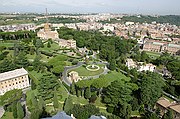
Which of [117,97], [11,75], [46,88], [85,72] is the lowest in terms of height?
[85,72]

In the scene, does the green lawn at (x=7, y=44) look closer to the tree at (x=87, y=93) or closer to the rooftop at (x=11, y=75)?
the rooftop at (x=11, y=75)

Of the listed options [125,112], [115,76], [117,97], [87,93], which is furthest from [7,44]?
[125,112]

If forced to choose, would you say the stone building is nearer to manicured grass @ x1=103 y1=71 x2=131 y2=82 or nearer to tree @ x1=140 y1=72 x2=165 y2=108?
tree @ x1=140 y1=72 x2=165 y2=108

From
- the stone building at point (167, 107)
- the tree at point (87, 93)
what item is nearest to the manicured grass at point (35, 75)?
the tree at point (87, 93)

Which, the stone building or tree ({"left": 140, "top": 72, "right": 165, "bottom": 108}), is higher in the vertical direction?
tree ({"left": 140, "top": 72, "right": 165, "bottom": 108})

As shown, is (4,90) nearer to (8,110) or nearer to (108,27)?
(8,110)

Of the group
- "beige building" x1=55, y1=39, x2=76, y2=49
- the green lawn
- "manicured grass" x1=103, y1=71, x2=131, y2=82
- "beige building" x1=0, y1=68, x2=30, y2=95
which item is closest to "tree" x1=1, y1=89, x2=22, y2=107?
"beige building" x1=0, y1=68, x2=30, y2=95

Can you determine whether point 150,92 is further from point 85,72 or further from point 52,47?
point 52,47

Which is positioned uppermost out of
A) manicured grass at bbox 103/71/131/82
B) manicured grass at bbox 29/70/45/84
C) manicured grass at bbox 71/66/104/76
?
manicured grass at bbox 29/70/45/84
